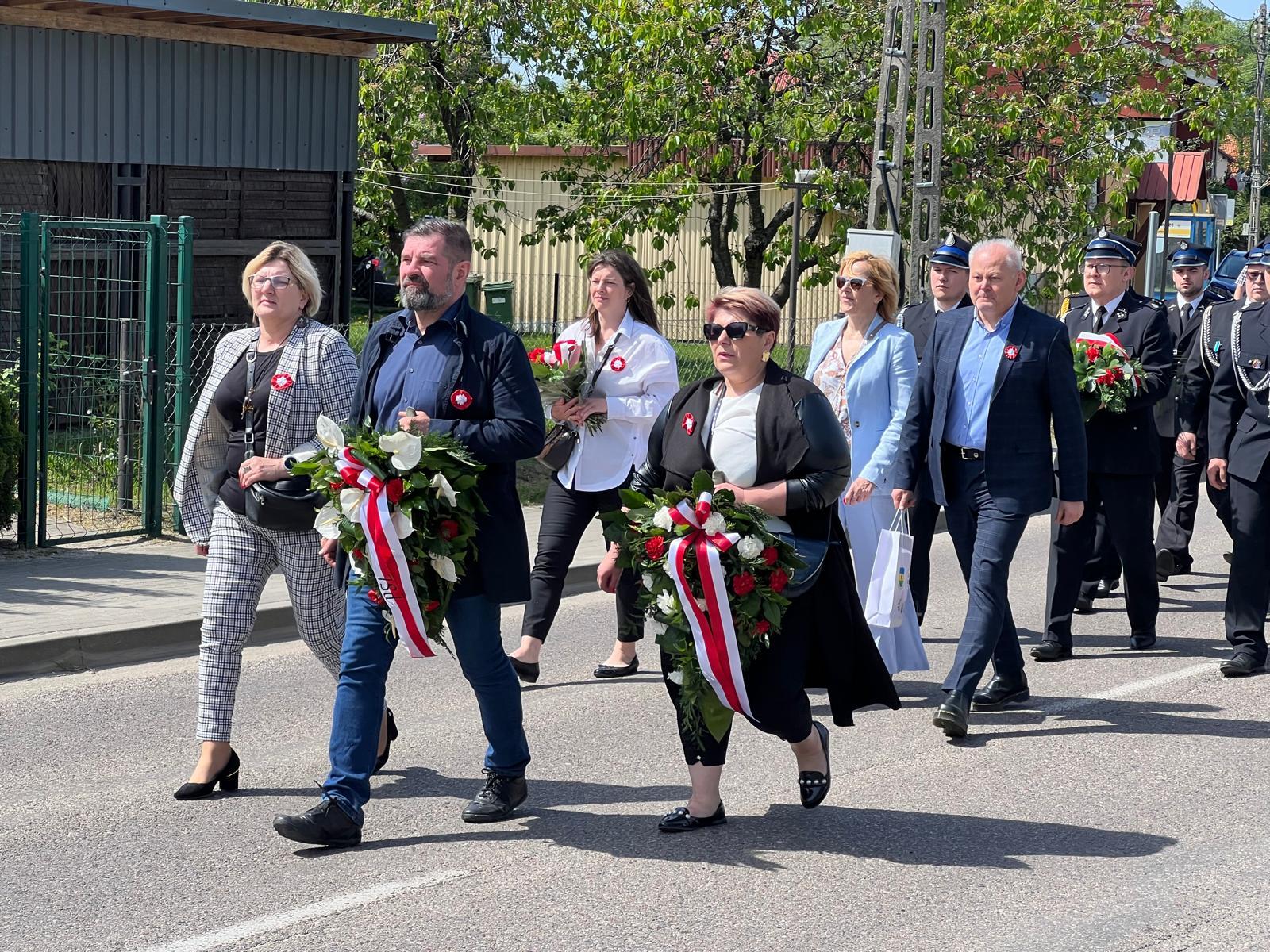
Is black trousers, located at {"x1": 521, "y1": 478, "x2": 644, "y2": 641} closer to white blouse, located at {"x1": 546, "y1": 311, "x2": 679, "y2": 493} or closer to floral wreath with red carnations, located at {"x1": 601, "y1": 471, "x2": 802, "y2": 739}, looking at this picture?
white blouse, located at {"x1": 546, "y1": 311, "x2": 679, "y2": 493}

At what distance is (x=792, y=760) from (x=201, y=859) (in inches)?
89.5

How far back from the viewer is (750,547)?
16.5 ft

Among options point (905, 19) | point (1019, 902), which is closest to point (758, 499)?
point (1019, 902)

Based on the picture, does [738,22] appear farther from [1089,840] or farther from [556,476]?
[1089,840]

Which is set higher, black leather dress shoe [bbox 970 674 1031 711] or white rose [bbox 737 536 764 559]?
white rose [bbox 737 536 764 559]

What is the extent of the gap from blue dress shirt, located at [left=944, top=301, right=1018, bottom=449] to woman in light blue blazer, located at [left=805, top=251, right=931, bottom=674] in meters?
0.23

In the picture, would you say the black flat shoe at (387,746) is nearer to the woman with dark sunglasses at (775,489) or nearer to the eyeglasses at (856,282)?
the woman with dark sunglasses at (775,489)

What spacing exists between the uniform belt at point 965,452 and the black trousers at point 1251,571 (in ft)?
6.03

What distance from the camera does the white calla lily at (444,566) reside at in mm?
5051

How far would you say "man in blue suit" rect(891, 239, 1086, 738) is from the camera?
6797 mm

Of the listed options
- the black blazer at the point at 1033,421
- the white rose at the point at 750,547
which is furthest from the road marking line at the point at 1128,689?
the white rose at the point at 750,547

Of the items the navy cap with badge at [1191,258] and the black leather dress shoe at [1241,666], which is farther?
the navy cap with badge at [1191,258]

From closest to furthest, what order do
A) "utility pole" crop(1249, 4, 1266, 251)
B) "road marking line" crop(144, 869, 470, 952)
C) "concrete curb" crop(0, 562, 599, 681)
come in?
"road marking line" crop(144, 869, 470, 952)
"concrete curb" crop(0, 562, 599, 681)
"utility pole" crop(1249, 4, 1266, 251)

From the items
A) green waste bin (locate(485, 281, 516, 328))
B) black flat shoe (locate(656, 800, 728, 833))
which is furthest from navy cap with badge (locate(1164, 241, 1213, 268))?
green waste bin (locate(485, 281, 516, 328))
